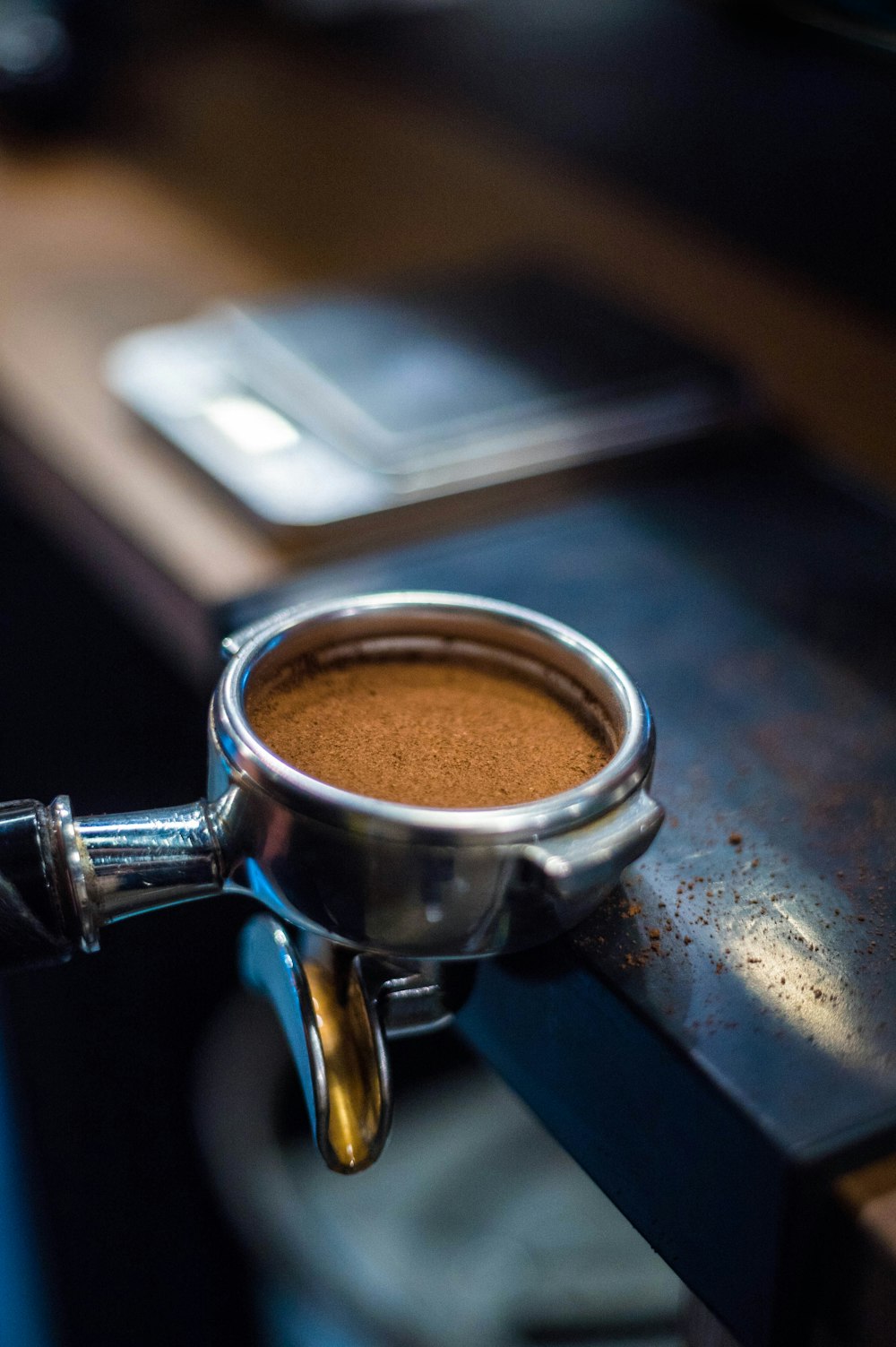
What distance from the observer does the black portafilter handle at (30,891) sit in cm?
46

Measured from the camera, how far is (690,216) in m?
1.35

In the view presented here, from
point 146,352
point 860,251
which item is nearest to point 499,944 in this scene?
point 146,352

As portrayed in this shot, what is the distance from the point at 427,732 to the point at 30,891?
0.16 meters

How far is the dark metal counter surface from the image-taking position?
434mm

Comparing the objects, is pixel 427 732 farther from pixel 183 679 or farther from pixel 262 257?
pixel 262 257

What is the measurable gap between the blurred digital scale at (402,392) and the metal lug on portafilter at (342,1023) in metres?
0.34

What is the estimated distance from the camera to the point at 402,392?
3.03 ft

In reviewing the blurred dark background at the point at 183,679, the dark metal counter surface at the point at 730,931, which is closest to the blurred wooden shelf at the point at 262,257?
the blurred dark background at the point at 183,679

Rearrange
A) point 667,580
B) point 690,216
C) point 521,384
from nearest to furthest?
point 667,580, point 521,384, point 690,216

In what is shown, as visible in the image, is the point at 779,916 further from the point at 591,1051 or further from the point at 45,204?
the point at 45,204

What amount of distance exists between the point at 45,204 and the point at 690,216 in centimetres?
72

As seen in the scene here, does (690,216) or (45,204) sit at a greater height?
(690,216)

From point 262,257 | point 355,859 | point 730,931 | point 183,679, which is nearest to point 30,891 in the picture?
point 355,859

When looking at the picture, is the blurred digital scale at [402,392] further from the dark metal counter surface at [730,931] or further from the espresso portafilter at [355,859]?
the espresso portafilter at [355,859]
